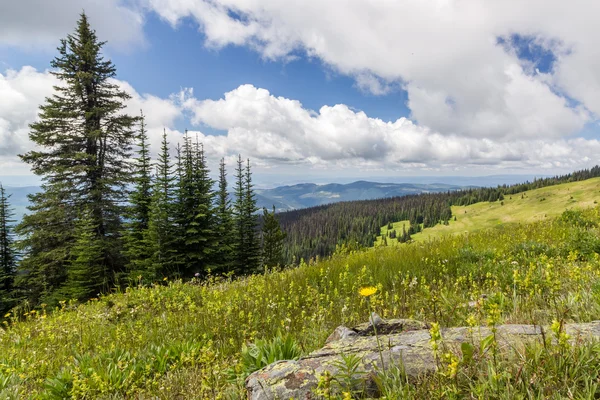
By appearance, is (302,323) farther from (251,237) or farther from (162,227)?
(251,237)

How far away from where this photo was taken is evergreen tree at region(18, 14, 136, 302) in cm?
2259

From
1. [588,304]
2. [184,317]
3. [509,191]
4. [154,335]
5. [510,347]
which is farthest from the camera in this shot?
[509,191]

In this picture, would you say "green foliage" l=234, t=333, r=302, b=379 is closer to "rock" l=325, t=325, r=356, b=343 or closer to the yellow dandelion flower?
"rock" l=325, t=325, r=356, b=343

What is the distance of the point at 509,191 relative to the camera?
166500mm

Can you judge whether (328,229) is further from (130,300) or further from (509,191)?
(130,300)

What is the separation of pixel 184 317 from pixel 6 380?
2.22 metres

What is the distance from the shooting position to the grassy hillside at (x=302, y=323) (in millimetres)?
2162

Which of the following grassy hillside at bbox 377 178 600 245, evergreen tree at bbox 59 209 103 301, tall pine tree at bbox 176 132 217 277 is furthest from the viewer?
grassy hillside at bbox 377 178 600 245

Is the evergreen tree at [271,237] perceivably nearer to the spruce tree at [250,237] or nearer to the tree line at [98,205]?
the spruce tree at [250,237]

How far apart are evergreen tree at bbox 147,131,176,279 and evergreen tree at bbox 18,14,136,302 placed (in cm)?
340

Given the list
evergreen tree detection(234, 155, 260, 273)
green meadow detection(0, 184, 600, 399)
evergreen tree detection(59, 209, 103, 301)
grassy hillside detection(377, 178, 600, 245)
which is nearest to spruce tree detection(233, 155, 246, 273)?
evergreen tree detection(234, 155, 260, 273)

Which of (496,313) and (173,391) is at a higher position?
(496,313)

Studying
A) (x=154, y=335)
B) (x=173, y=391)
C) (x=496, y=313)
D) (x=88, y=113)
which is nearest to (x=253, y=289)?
(x=154, y=335)

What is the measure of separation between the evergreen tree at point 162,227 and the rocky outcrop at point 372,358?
2136 cm
